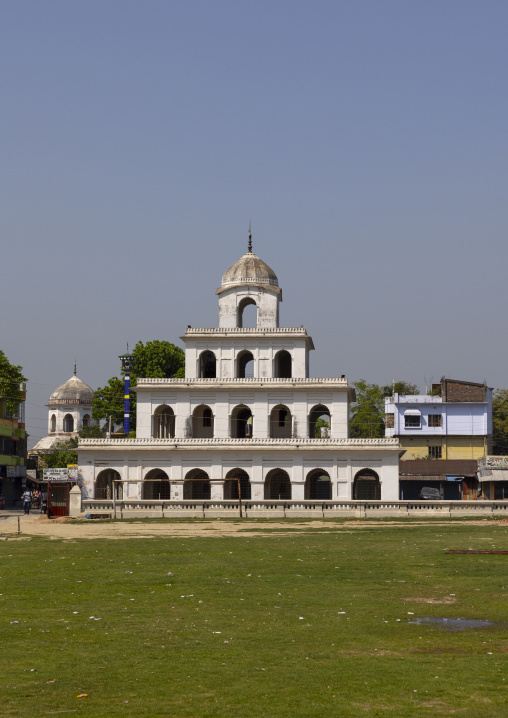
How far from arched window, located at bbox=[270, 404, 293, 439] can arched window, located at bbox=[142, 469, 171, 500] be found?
29.0 feet

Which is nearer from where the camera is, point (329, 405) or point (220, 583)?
point (220, 583)

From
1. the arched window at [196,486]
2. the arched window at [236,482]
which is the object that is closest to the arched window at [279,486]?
the arched window at [236,482]

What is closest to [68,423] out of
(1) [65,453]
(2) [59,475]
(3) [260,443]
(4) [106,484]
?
(1) [65,453]

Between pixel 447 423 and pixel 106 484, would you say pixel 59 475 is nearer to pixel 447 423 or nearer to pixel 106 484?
pixel 106 484

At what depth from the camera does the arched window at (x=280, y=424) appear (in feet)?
232

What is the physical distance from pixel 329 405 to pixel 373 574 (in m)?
45.3

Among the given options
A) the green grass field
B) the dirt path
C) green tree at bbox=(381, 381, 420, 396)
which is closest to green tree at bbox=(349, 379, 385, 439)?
green tree at bbox=(381, 381, 420, 396)

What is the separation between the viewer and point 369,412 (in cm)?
10950

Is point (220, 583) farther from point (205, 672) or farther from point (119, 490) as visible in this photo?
point (119, 490)

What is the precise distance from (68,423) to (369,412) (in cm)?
5463

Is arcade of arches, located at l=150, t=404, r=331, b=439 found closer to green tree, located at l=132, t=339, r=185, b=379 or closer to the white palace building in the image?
the white palace building

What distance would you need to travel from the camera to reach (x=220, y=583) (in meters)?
22.3

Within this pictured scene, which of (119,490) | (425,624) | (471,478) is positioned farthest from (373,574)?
(471,478)

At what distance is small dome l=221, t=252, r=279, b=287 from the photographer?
72375 mm
